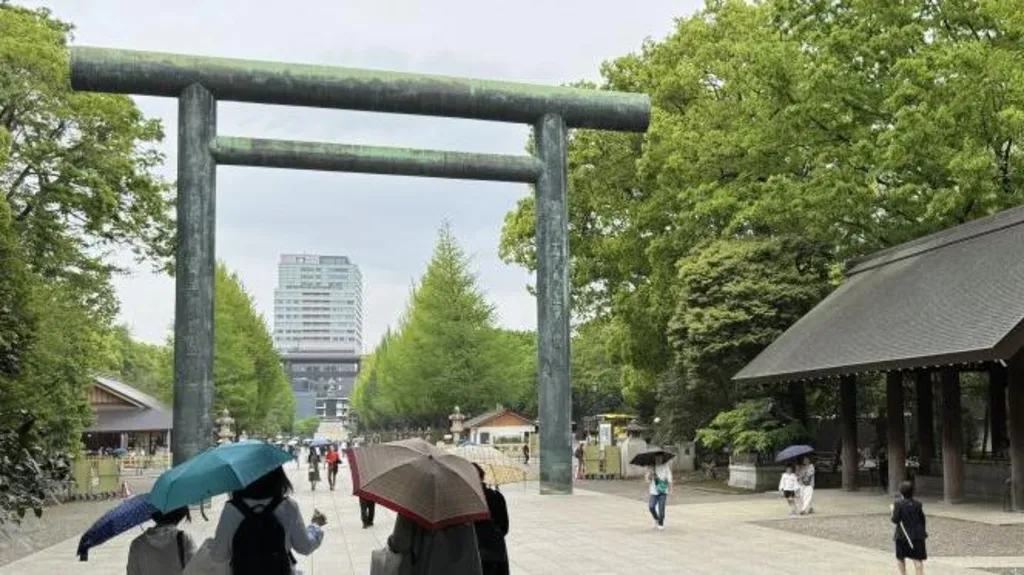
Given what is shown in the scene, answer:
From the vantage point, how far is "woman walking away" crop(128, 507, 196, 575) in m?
5.76

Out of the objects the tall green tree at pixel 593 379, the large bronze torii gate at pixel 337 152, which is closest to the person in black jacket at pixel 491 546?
the large bronze torii gate at pixel 337 152

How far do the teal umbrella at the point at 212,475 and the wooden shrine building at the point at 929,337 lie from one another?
1406 centimetres

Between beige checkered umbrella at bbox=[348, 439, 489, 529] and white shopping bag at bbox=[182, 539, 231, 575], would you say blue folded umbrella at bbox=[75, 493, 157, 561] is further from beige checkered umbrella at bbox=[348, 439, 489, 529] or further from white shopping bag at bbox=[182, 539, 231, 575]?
beige checkered umbrella at bbox=[348, 439, 489, 529]

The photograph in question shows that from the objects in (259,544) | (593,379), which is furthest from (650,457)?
(593,379)

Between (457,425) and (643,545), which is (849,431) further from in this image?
(457,425)

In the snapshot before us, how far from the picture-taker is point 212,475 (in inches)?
221

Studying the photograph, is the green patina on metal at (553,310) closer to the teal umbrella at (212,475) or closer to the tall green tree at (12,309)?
the tall green tree at (12,309)

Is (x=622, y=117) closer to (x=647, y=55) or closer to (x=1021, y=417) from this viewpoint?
(x=1021, y=417)

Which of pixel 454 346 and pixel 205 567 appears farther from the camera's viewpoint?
pixel 454 346

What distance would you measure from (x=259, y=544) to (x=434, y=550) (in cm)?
101

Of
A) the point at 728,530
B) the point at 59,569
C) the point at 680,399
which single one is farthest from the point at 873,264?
the point at 59,569

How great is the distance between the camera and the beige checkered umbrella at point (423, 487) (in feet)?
17.6

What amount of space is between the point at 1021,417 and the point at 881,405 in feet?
45.5

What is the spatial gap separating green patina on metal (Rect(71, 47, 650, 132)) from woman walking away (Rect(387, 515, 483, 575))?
57.4ft
